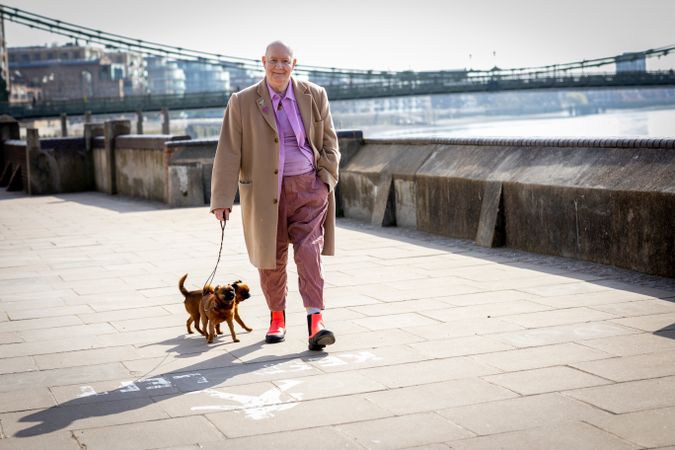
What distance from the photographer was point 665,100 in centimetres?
3316

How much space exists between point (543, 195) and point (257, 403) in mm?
4764

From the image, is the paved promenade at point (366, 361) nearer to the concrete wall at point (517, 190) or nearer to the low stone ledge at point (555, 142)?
the concrete wall at point (517, 190)

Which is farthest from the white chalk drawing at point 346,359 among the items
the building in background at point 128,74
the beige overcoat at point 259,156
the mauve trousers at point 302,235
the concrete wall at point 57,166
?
the building in background at point 128,74

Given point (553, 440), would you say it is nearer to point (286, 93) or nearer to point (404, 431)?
point (404, 431)

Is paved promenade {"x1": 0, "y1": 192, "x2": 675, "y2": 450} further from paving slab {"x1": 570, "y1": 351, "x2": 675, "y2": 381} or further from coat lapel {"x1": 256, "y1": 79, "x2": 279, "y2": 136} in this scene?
coat lapel {"x1": 256, "y1": 79, "x2": 279, "y2": 136}

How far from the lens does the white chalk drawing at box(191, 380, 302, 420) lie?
4492 mm

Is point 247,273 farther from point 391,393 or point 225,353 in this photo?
point 391,393

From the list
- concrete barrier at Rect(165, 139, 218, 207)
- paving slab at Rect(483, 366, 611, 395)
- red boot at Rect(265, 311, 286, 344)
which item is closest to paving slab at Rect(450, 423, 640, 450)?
paving slab at Rect(483, 366, 611, 395)

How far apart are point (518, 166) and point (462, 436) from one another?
5784mm

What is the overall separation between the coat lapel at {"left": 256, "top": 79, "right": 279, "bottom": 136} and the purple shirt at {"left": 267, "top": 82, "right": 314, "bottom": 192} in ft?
0.09

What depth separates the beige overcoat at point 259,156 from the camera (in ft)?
19.2

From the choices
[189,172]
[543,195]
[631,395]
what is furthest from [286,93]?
[189,172]

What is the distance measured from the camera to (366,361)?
539cm

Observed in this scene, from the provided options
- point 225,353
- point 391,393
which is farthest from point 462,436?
point 225,353
